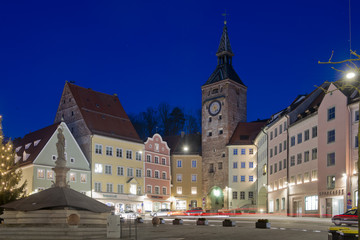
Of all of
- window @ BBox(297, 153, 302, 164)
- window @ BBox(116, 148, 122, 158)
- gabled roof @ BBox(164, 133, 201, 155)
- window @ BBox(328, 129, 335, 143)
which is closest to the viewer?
window @ BBox(328, 129, 335, 143)

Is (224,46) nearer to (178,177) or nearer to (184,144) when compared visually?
(184,144)

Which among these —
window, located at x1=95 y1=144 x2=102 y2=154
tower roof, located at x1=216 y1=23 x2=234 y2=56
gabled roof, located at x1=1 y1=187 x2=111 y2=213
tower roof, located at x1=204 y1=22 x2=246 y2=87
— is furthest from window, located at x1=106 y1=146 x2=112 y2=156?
gabled roof, located at x1=1 y1=187 x2=111 y2=213

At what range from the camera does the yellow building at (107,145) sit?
249 feet

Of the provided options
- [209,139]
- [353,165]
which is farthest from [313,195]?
[209,139]

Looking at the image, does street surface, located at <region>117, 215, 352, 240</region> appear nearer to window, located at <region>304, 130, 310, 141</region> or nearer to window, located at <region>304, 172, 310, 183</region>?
window, located at <region>304, 172, 310, 183</region>

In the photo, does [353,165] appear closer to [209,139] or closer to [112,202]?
[112,202]

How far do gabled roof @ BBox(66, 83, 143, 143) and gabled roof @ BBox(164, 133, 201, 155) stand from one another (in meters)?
12.1

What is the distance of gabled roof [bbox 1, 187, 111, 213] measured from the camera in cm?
2989

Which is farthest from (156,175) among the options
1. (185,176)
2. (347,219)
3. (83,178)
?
(347,219)

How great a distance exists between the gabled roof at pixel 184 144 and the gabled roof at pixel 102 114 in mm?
12139

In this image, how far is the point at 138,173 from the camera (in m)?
83.4

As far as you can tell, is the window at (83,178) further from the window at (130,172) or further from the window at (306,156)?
the window at (306,156)

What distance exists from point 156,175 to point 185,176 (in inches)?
313

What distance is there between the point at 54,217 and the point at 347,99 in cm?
3358
